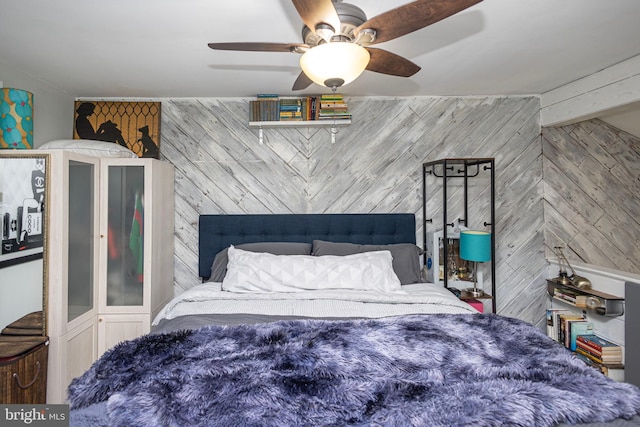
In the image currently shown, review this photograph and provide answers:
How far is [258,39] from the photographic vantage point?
217 centimetres

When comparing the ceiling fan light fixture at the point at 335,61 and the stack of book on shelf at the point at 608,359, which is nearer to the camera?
the ceiling fan light fixture at the point at 335,61

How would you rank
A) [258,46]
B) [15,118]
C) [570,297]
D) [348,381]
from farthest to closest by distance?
[570,297] < [15,118] < [258,46] < [348,381]

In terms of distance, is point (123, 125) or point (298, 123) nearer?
point (298, 123)

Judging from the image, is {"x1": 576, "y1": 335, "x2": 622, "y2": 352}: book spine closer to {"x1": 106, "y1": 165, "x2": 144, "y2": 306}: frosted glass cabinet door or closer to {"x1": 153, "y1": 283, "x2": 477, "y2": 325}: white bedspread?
{"x1": 153, "y1": 283, "x2": 477, "y2": 325}: white bedspread

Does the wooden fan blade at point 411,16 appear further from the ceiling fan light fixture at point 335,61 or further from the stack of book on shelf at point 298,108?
the stack of book on shelf at point 298,108

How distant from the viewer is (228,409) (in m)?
1.06

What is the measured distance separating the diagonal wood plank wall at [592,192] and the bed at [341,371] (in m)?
1.74

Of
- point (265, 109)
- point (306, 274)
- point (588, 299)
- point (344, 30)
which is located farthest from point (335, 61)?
point (588, 299)

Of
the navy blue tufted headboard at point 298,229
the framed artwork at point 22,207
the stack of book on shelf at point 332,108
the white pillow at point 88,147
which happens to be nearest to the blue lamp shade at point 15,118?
the white pillow at point 88,147

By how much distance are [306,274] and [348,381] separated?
1.39m

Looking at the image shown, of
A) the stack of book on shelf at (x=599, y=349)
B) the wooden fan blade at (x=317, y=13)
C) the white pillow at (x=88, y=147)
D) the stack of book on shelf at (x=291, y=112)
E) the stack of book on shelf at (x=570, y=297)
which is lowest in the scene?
the stack of book on shelf at (x=599, y=349)

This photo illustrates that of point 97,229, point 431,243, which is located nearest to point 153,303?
point 97,229

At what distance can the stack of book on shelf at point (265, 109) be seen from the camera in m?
3.12

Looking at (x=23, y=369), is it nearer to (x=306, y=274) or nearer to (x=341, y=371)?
(x=306, y=274)
